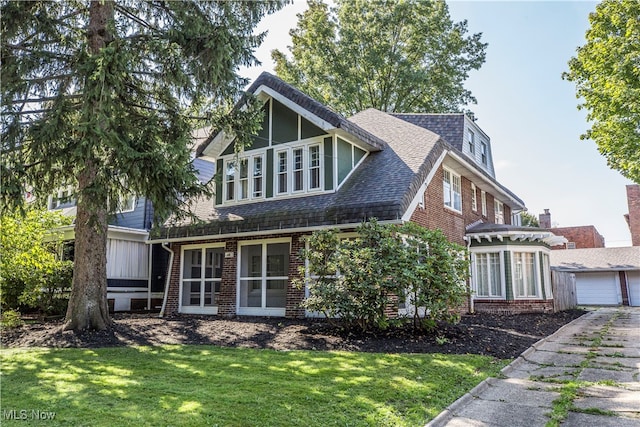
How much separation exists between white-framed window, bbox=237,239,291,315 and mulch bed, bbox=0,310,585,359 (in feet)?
6.59

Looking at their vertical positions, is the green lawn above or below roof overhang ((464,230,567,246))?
below

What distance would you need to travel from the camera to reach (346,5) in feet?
95.6

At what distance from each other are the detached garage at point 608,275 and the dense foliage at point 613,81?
14319mm

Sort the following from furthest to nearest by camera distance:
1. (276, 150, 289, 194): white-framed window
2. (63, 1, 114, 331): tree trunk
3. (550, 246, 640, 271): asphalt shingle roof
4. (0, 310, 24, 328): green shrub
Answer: (550, 246, 640, 271): asphalt shingle roof → (276, 150, 289, 194): white-framed window → (0, 310, 24, 328): green shrub → (63, 1, 114, 331): tree trunk

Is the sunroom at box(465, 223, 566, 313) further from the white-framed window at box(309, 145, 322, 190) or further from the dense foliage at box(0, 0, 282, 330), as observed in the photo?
the dense foliage at box(0, 0, 282, 330)

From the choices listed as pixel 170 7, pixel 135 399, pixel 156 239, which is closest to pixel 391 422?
pixel 135 399

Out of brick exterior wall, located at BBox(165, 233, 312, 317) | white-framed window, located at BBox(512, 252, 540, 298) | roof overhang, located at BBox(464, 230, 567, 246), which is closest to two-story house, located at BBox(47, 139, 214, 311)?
brick exterior wall, located at BBox(165, 233, 312, 317)

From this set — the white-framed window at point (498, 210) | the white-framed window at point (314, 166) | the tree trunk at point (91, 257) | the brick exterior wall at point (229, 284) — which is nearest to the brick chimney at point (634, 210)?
the white-framed window at point (498, 210)

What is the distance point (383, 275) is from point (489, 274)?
9010 millimetres

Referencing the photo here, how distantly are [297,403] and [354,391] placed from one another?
860 millimetres

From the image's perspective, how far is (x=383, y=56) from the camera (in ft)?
93.2

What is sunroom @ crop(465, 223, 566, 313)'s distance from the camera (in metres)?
16.2

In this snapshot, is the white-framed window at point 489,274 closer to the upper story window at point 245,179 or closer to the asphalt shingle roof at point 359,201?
the asphalt shingle roof at point 359,201

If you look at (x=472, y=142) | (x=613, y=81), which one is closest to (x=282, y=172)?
(x=472, y=142)
